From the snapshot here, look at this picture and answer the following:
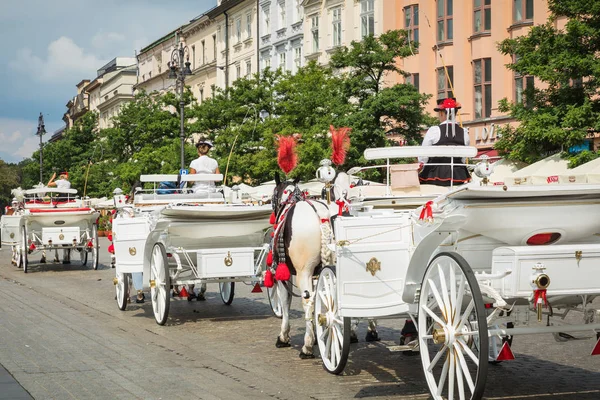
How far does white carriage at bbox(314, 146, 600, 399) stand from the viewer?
607cm

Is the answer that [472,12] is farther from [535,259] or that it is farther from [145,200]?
[535,259]

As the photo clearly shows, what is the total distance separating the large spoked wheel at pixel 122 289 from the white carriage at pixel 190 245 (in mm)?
15

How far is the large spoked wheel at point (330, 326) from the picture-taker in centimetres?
812

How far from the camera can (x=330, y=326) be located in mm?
8375

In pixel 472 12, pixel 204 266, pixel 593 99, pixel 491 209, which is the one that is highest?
pixel 472 12

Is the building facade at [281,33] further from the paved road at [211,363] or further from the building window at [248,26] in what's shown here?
the paved road at [211,363]

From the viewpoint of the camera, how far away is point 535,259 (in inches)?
239

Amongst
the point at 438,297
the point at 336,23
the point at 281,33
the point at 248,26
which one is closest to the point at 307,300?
the point at 438,297

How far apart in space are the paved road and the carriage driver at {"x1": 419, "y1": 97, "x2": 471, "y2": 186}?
181 cm

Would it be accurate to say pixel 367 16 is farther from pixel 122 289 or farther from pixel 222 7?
pixel 122 289

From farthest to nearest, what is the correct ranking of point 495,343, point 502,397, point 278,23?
point 278,23 → point 495,343 → point 502,397

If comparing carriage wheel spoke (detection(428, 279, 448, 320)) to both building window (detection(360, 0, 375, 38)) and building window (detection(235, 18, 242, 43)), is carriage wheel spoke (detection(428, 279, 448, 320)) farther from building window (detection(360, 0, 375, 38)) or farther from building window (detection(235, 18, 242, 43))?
building window (detection(235, 18, 242, 43))

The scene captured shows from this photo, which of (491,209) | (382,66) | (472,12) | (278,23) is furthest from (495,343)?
(278,23)

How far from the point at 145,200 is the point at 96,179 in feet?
148
